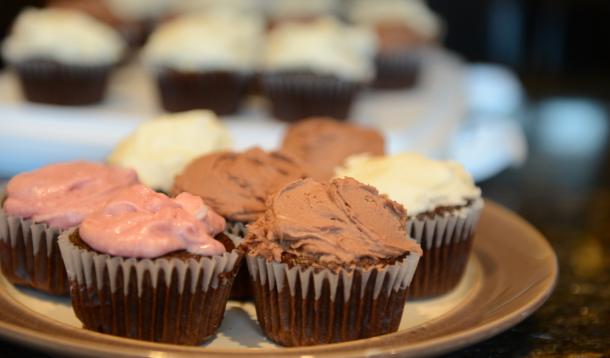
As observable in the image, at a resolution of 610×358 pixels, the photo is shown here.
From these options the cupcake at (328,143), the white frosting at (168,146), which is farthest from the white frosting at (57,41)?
the cupcake at (328,143)

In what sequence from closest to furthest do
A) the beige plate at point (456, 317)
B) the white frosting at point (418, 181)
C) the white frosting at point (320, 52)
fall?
1. the beige plate at point (456, 317)
2. the white frosting at point (418, 181)
3. the white frosting at point (320, 52)

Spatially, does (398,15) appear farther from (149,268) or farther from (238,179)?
(149,268)

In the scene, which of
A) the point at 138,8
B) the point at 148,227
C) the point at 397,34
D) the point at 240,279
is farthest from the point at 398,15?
the point at 148,227

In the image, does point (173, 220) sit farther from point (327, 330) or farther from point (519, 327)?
point (519, 327)

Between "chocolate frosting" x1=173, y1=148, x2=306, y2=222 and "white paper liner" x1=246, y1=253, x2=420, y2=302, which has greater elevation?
"chocolate frosting" x1=173, y1=148, x2=306, y2=222

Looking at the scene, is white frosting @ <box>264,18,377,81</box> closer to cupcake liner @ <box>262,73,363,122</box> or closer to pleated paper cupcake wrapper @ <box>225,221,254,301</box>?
cupcake liner @ <box>262,73,363,122</box>

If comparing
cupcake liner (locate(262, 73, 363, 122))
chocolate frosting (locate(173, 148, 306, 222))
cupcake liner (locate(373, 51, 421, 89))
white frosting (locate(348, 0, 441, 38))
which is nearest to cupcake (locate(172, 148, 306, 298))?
chocolate frosting (locate(173, 148, 306, 222))

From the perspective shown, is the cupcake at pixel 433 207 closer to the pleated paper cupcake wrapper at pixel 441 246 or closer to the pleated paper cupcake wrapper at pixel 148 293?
the pleated paper cupcake wrapper at pixel 441 246
